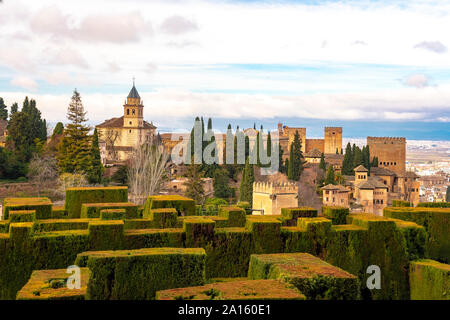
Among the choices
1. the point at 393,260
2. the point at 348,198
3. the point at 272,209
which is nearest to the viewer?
the point at 393,260

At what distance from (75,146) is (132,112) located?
4230 centimetres

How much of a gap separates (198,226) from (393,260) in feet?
16.1

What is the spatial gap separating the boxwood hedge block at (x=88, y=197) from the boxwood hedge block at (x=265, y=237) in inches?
212

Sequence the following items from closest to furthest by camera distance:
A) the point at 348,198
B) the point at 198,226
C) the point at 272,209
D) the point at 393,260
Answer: the point at 198,226 < the point at 393,260 < the point at 272,209 < the point at 348,198

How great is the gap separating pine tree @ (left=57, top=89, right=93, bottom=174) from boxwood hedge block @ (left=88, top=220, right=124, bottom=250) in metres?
31.1

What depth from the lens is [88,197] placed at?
51.3 feet

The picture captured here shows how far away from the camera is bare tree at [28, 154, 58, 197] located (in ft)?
136

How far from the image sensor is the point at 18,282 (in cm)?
1081

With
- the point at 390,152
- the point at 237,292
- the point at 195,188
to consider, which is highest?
the point at 390,152

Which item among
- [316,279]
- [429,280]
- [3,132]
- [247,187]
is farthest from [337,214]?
[3,132]

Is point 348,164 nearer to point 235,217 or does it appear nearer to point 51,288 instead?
point 235,217

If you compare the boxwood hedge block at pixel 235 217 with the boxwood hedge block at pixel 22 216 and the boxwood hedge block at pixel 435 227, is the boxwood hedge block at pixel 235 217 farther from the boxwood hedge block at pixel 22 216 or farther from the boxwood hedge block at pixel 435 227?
the boxwood hedge block at pixel 22 216
